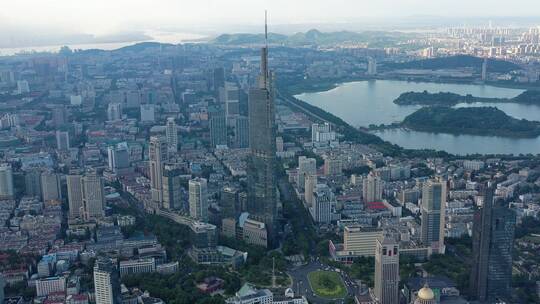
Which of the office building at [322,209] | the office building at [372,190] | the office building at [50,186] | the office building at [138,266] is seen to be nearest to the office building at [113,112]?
the office building at [50,186]

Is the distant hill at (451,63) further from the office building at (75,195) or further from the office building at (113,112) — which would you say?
the office building at (75,195)

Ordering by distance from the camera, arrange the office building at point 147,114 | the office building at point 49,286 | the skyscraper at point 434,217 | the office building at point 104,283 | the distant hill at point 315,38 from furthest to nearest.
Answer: the distant hill at point 315,38
the office building at point 147,114
the skyscraper at point 434,217
the office building at point 49,286
the office building at point 104,283

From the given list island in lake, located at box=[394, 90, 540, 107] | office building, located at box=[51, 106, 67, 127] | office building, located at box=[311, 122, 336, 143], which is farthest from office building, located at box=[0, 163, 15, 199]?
island in lake, located at box=[394, 90, 540, 107]

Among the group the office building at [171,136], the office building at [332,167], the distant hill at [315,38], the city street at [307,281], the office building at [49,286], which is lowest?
the city street at [307,281]

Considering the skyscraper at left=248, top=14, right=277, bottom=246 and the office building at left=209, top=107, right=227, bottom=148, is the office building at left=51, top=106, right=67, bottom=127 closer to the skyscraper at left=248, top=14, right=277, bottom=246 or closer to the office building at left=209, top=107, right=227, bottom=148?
the office building at left=209, top=107, right=227, bottom=148

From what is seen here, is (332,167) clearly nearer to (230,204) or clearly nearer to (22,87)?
(230,204)

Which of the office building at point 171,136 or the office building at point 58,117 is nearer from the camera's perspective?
the office building at point 171,136

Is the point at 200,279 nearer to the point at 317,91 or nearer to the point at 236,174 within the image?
the point at 236,174
